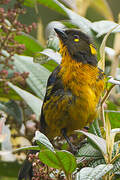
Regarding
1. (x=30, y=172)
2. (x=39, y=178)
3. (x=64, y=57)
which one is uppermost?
(x=64, y=57)

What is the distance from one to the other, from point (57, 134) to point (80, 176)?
156cm

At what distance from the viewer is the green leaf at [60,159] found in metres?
1.49

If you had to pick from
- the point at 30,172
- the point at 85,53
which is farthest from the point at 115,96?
the point at 30,172

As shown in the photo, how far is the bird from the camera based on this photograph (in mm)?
2670

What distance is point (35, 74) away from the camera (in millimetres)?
2945

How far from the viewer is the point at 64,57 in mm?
2893

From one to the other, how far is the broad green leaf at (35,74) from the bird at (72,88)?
60 millimetres

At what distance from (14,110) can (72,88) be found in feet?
1.50

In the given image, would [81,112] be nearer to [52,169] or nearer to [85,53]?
[85,53]

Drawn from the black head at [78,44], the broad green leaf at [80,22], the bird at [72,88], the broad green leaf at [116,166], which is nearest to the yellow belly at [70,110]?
the bird at [72,88]

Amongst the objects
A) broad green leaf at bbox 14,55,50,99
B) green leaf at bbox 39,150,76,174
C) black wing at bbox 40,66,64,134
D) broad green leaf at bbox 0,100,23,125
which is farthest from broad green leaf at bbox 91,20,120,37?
green leaf at bbox 39,150,76,174

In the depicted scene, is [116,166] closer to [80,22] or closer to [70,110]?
[70,110]

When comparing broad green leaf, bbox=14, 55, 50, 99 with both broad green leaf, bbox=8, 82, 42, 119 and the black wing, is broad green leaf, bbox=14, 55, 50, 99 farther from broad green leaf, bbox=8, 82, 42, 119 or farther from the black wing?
broad green leaf, bbox=8, 82, 42, 119

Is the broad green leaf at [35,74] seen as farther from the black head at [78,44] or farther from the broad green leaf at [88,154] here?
the broad green leaf at [88,154]
